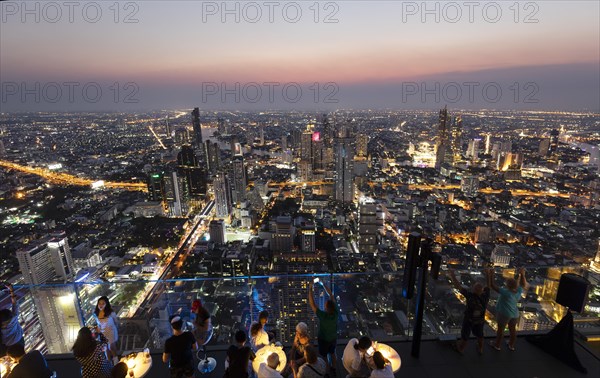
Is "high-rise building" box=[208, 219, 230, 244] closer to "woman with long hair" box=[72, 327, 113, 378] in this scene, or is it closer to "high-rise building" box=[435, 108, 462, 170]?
"woman with long hair" box=[72, 327, 113, 378]

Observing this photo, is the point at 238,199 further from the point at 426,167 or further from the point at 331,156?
the point at 426,167

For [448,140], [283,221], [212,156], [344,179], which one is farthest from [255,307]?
[448,140]

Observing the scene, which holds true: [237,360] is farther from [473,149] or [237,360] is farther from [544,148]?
[473,149]

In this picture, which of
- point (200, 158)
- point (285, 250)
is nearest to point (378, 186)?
point (285, 250)

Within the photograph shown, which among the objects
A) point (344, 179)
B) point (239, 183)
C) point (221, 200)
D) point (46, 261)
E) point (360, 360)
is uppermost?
point (360, 360)

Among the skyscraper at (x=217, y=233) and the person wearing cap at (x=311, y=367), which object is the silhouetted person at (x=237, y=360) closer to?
the person wearing cap at (x=311, y=367)

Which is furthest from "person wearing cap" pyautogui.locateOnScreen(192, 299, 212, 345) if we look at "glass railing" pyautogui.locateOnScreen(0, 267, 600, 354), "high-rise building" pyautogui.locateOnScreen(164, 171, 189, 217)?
"high-rise building" pyautogui.locateOnScreen(164, 171, 189, 217)
